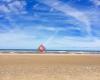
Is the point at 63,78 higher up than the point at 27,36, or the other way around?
the point at 27,36

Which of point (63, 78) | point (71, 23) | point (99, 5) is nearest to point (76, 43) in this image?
point (71, 23)

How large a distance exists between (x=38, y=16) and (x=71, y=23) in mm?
764

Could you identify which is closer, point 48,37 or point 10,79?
point 10,79

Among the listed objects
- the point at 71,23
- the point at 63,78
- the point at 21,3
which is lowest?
the point at 63,78

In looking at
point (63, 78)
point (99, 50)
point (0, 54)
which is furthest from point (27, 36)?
point (63, 78)

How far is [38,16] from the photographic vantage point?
7.26 meters

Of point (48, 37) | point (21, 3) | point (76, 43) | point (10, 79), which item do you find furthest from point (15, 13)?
point (10, 79)

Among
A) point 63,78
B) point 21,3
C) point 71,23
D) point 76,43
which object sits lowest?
point 63,78

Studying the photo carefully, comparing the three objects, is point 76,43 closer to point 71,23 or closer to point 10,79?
point 71,23

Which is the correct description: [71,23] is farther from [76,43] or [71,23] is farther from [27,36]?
[27,36]

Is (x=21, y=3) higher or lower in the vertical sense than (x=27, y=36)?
higher

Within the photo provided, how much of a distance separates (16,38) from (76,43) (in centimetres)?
134

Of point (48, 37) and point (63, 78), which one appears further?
point (48, 37)

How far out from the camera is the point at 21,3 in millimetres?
7070
